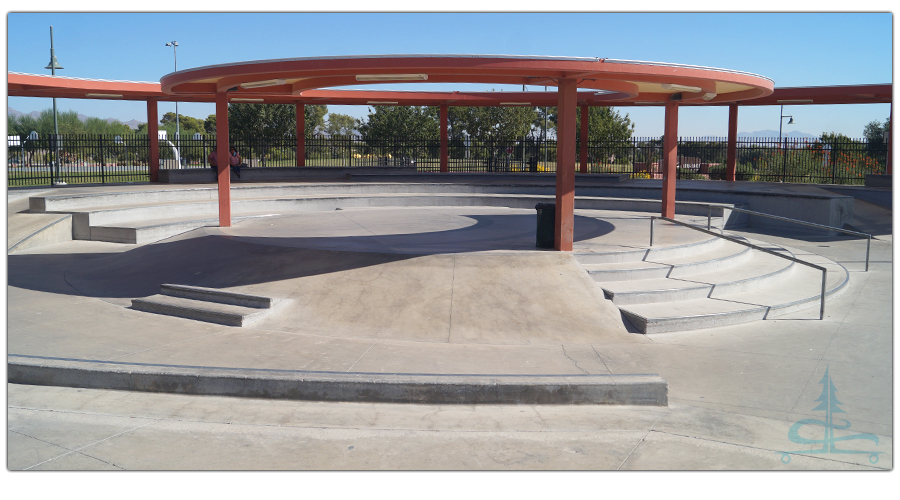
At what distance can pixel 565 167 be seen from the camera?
1111 cm

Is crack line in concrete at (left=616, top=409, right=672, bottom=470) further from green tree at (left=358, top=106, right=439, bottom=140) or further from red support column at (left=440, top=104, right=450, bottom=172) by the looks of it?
green tree at (left=358, top=106, right=439, bottom=140)

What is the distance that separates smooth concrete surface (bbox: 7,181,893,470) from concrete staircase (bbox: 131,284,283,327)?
9.8 inches

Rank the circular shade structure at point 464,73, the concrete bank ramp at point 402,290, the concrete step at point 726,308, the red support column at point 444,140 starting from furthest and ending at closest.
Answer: the red support column at point 444,140 < the circular shade structure at point 464,73 < the concrete step at point 726,308 < the concrete bank ramp at point 402,290

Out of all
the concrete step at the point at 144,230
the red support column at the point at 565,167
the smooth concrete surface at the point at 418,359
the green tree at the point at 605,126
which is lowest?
the smooth concrete surface at the point at 418,359

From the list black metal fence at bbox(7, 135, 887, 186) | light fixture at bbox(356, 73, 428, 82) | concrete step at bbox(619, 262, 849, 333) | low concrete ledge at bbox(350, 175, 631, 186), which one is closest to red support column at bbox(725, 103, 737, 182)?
black metal fence at bbox(7, 135, 887, 186)

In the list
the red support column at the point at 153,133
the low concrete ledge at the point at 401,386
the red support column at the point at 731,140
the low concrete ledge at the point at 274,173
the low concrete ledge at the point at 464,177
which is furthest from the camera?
the red support column at the point at 731,140

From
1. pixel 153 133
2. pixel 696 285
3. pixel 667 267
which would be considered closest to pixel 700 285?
pixel 696 285

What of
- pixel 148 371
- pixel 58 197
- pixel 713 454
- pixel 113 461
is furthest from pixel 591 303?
pixel 58 197

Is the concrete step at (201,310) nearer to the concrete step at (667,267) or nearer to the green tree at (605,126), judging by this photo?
the concrete step at (667,267)

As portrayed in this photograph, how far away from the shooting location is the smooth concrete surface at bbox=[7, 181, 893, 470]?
519 cm

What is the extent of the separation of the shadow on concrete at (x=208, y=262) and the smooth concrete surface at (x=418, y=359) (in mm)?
51

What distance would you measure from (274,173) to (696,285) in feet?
63.6

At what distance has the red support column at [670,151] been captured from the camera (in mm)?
15664

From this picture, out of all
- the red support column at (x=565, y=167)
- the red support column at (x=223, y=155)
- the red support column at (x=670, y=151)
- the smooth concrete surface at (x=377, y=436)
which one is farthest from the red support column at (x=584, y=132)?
the smooth concrete surface at (x=377, y=436)
